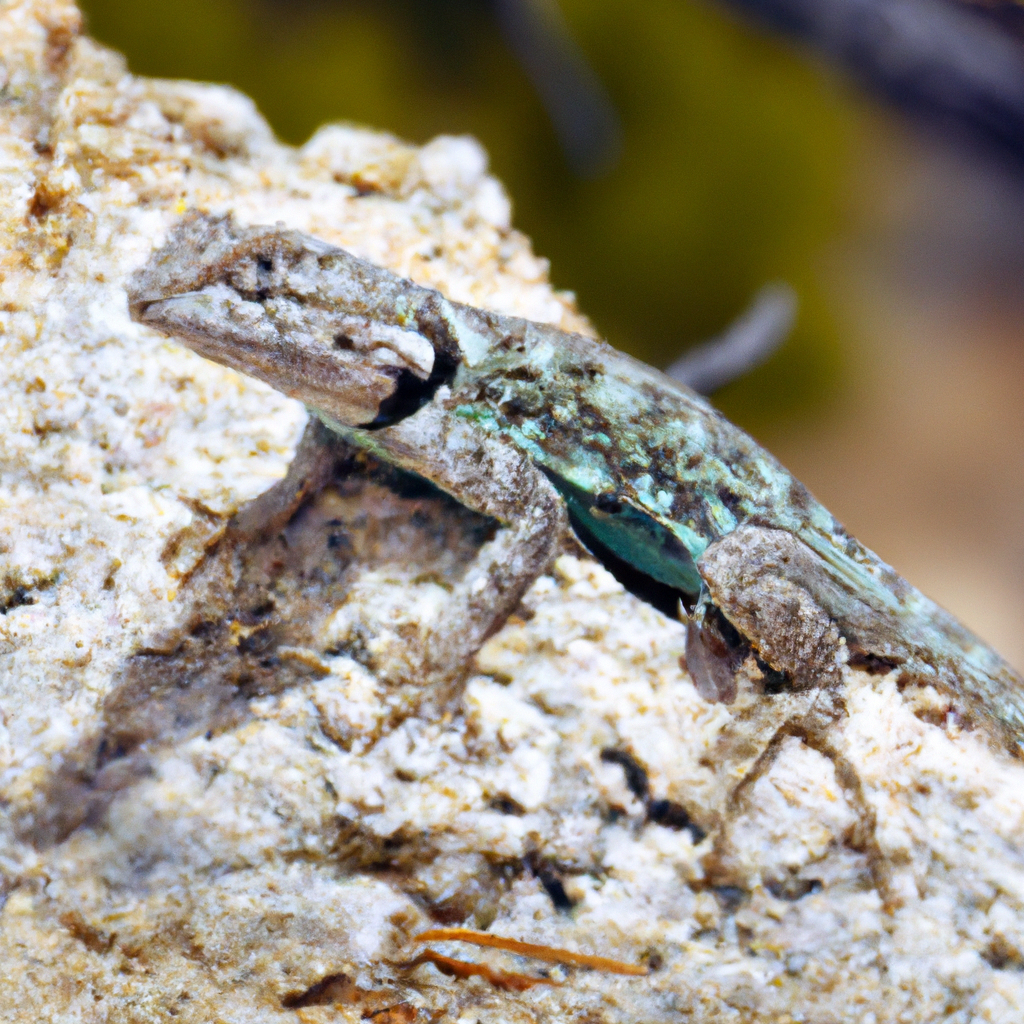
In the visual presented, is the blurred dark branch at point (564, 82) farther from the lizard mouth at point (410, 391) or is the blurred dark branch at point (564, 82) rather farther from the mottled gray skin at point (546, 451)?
the lizard mouth at point (410, 391)

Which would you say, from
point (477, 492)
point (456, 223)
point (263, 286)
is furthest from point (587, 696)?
point (456, 223)

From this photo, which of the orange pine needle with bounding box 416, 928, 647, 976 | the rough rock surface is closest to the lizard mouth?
the rough rock surface

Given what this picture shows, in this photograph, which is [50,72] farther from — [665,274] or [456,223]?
[665,274]

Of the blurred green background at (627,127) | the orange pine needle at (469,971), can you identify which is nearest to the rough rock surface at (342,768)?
the orange pine needle at (469,971)

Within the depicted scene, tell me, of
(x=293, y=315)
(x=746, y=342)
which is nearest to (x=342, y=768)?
(x=293, y=315)

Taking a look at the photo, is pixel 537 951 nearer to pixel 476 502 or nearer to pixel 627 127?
pixel 476 502
